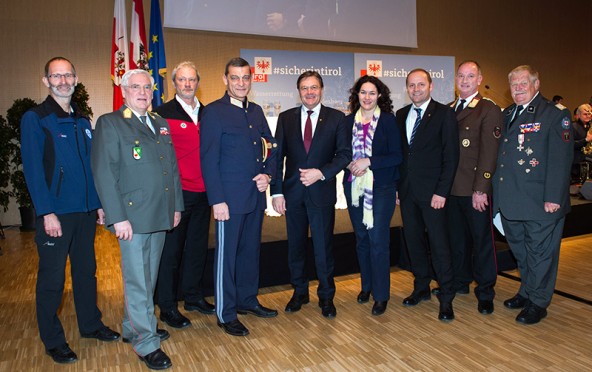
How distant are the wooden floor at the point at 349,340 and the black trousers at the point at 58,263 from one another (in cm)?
19

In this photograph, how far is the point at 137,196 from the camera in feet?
8.08

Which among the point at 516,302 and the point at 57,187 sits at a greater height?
the point at 57,187

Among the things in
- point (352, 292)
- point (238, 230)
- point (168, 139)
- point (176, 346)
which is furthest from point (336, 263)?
point (168, 139)

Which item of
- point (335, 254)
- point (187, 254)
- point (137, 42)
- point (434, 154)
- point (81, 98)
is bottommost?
point (335, 254)

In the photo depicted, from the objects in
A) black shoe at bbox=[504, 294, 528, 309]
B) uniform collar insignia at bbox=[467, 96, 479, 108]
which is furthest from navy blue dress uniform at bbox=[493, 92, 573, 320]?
uniform collar insignia at bbox=[467, 96, 479, 108]

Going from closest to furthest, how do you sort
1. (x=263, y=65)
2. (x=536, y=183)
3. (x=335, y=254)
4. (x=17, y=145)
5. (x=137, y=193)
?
1. (x=137, y=193)
2. (x=536, y=183)
3. (x=335, y=254)
4. (x=17, y=145)
5. (x=263, y=65)

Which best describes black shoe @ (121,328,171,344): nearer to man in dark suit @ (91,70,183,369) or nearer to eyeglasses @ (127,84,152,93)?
man in dark suit @ (91,70,183,369)

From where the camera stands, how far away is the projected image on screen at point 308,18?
7184 millimetres

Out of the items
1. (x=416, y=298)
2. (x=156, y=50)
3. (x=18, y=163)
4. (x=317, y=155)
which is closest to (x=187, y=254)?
(x=317, y=155)

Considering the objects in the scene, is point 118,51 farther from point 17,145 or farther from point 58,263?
point 58,263

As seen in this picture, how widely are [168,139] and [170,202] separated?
0.36 meters

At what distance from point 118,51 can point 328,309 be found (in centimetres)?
510

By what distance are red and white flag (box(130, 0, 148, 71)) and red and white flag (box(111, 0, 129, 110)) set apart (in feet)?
0.34

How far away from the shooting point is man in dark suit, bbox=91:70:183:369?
2396 mm
